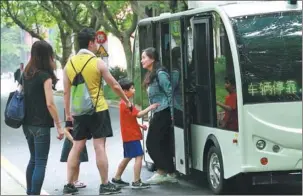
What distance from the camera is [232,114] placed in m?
8.18

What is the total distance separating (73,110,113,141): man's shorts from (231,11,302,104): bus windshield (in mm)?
1670

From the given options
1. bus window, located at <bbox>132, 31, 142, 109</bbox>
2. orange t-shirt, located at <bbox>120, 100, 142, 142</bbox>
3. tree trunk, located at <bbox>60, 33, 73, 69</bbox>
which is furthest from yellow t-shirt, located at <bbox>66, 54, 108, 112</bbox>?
tree trunk, located at <bbox>60, 33, 73, 69</bbox>


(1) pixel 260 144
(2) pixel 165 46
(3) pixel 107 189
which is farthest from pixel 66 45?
(1) pixel 260 144

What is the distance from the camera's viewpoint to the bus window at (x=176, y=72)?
9.41 meters

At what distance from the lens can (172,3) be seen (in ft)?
75.7

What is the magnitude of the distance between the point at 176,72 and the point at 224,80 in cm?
136

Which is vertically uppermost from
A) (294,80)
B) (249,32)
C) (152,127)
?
(249,32)

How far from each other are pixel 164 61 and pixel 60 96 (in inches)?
1263

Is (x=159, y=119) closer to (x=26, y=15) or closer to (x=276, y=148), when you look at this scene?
(x=276, y=148)

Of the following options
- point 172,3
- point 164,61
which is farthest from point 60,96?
point 164,61

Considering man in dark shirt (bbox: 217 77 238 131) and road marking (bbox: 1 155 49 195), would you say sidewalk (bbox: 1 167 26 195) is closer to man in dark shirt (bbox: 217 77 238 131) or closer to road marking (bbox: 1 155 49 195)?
road marking (bbox: 1 155 49 195)

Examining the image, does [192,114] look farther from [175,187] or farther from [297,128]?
[297,128]

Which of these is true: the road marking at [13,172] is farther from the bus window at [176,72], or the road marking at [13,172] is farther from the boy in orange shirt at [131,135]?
the bus window at [176,72]

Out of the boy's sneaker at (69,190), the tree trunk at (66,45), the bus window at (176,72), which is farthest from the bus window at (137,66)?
the tree trunk at (66,45)
